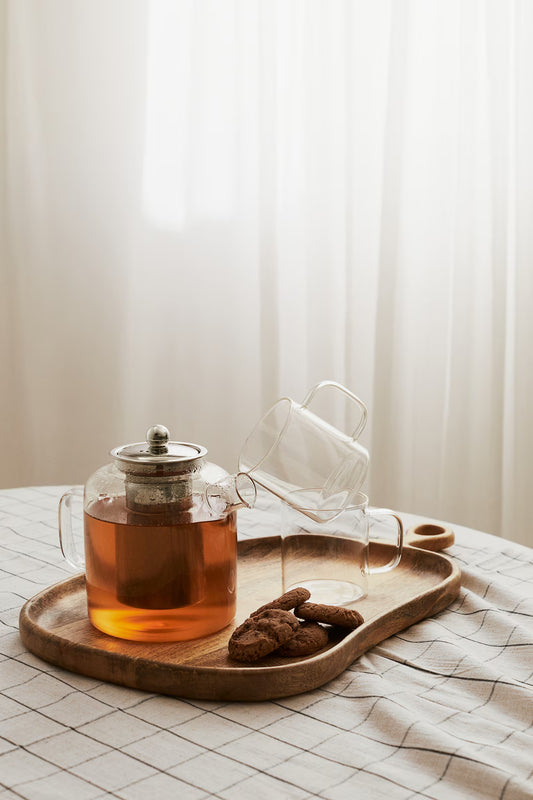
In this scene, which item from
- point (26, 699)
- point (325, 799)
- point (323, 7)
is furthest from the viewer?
point (323, 7)

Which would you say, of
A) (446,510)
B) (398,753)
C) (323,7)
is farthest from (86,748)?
(323,7)

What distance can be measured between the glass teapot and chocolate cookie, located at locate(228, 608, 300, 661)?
52mm

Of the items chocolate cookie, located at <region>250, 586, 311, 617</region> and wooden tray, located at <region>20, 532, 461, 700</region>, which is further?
chocolate cookie, located at <region>250, 586, 311, 617</region>

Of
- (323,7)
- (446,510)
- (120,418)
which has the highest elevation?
(323,7)

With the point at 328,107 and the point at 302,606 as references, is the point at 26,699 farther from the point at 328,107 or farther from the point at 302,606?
the point at 328,107

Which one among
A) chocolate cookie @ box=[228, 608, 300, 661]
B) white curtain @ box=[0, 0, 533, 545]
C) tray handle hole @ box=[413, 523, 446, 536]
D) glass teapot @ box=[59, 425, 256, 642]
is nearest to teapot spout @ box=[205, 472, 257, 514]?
glass teapot @ box=[59, 425, 256, 642]

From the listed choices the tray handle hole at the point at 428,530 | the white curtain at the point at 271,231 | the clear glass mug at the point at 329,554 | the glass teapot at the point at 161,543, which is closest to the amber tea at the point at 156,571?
the glass teapot at the point at 161,543

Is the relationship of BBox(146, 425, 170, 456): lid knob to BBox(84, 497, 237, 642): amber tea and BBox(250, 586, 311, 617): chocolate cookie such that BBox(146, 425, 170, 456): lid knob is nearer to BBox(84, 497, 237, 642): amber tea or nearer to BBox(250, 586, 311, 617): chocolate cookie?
BBox(84, 497, 237, 642): amber tea

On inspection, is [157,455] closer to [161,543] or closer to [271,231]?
[161,543]

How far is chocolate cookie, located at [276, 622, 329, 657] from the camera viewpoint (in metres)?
0.77

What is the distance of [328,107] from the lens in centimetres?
228

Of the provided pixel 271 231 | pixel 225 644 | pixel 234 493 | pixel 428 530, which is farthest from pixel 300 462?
pixel 271 231

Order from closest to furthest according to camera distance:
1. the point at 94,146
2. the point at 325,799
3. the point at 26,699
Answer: the point at 325,799 < the point at 26,699 < the point at 94,146

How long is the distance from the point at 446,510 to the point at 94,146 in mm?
1364
